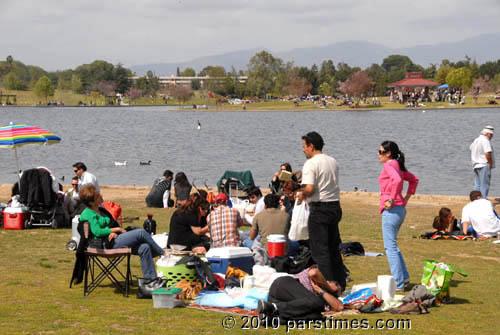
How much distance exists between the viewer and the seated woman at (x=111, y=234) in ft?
25.6

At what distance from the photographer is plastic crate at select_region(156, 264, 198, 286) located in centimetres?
777

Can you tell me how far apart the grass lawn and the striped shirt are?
1.17 meters

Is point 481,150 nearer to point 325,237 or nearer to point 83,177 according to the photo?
point 83,177

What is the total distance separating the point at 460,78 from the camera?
124062mm

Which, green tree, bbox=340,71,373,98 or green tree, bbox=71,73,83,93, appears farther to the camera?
green tree, bbox=71,73,83,93

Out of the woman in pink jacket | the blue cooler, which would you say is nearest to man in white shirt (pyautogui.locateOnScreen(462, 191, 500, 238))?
the woman in pink jacket

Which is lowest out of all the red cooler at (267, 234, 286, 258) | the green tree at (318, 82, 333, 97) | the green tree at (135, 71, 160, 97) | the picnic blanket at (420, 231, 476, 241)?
the picnic blanket at (420, 231, 476, 241)

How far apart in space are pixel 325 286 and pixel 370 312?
54 cm

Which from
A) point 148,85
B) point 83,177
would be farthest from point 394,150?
point 148,85

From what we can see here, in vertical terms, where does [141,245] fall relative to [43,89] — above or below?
below

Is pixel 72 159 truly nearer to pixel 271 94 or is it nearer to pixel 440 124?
pixel 440 124

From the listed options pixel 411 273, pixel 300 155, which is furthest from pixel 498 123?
pixel 411 273

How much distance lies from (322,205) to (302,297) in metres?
1.19

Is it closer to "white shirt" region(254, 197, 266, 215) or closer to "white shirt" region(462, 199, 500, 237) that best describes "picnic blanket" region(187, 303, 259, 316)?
"white shirt" region(254, 197, 266, 215)
